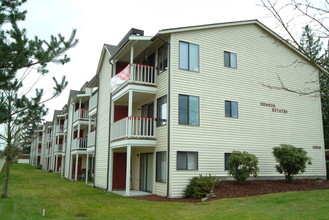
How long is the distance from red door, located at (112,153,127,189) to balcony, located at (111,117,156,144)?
145 inches

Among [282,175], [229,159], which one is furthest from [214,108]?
[282,175]

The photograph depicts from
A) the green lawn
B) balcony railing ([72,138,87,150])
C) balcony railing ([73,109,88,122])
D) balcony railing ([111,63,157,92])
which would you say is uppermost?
balcony railing ([111,63,157,92])

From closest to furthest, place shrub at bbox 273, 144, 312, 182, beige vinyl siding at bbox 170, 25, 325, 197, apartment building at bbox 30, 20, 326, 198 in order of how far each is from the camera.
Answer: apartment building at bbox 30, 20, 326, 198 → beige vinyl siding at bbox 170, 25, 325, 197 → shrub at bbox 273, 144, 312, 182

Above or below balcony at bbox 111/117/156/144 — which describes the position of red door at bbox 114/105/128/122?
above

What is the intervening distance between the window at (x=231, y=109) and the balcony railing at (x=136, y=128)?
443 centimetres

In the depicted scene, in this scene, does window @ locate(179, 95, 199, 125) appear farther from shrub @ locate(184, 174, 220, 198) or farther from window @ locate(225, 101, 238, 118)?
shrub @ locate(184, 174, 220, 198)

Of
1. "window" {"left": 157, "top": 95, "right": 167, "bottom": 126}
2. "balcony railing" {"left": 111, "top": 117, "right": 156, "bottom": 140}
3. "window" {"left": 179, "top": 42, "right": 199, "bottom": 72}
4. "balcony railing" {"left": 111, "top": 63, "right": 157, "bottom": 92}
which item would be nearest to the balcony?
"balcony railing" {"left": 111, "top": 117, "right": 156, "bottom": 140}

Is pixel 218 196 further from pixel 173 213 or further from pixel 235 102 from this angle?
pixel 235 102

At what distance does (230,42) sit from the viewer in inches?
785

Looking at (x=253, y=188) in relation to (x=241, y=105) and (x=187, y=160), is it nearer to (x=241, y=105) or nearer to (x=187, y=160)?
(x=187, y=160)

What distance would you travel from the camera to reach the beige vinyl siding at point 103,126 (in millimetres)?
22719

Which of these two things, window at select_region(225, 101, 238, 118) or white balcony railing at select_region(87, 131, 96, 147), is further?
white balcony railing at select_region(87, 131, 96, 147)

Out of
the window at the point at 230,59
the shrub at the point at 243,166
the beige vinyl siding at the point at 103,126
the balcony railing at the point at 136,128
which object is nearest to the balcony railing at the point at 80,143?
the beige vinyl siding at the point at 103,126

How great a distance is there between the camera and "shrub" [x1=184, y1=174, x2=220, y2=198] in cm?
1595
